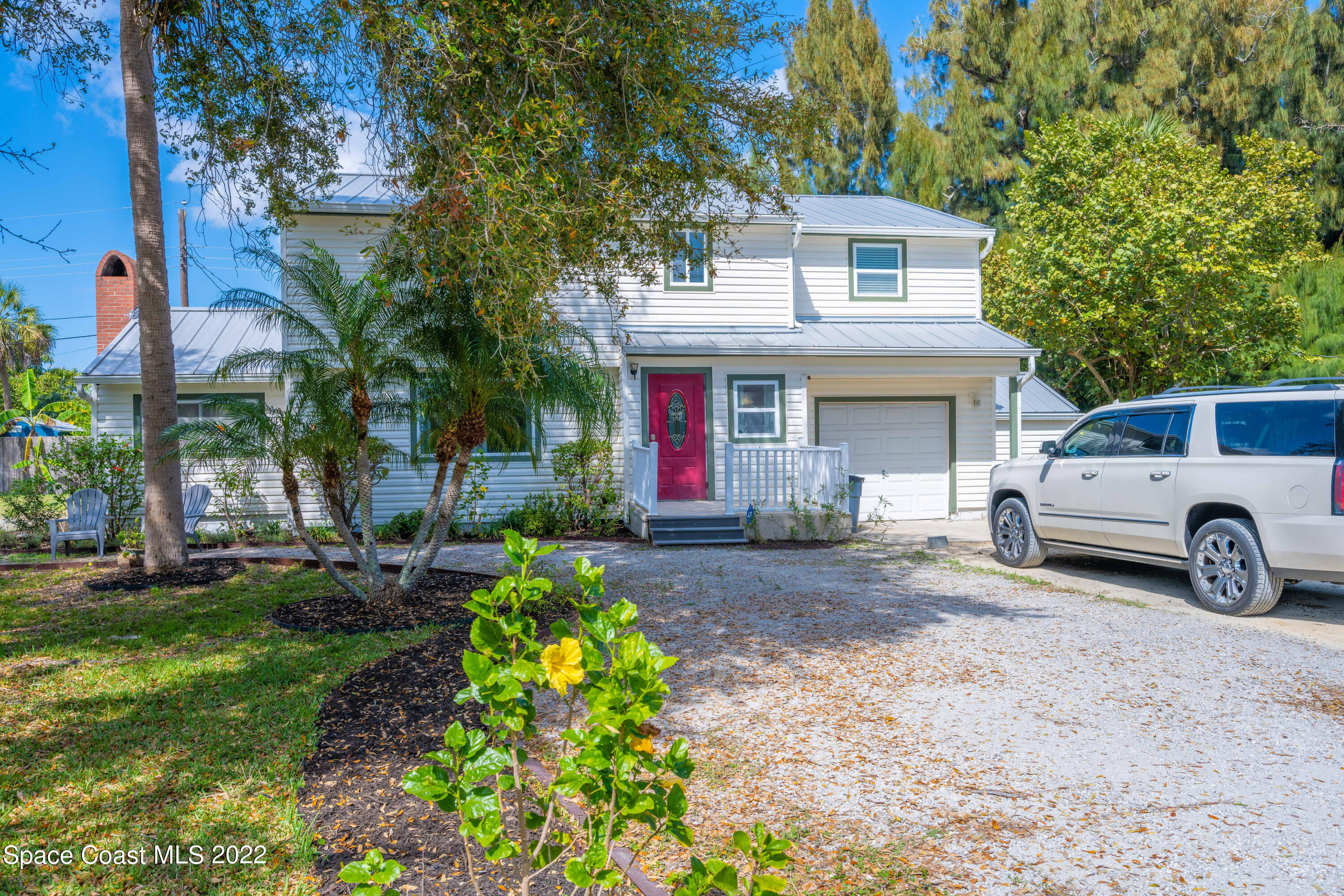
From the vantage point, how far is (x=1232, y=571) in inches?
276

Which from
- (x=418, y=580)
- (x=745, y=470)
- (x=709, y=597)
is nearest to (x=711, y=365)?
(x=745, y=470)

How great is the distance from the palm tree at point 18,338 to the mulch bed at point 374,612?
2513 cm

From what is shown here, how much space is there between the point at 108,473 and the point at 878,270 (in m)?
13.2

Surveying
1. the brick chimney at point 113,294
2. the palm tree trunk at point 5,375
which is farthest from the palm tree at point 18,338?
the brick chimney at point 113,294

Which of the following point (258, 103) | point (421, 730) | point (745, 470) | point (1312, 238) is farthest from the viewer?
point (1312, 238)

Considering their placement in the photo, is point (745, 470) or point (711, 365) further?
point (711, 365)

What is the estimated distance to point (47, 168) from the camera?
6.45 metres

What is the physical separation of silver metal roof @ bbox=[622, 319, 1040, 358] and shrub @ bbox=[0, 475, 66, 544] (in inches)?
360

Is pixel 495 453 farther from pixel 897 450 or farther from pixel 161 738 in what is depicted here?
pixel 161 738

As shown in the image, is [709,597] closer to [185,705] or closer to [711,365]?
[185,705]

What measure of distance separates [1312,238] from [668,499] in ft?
59.9

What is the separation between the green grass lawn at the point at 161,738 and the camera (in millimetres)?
2973

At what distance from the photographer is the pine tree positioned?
2844cm

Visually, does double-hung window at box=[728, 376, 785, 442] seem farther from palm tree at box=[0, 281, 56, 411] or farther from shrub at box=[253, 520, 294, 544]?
palm tree at box=[0, 281, 56, 411]
